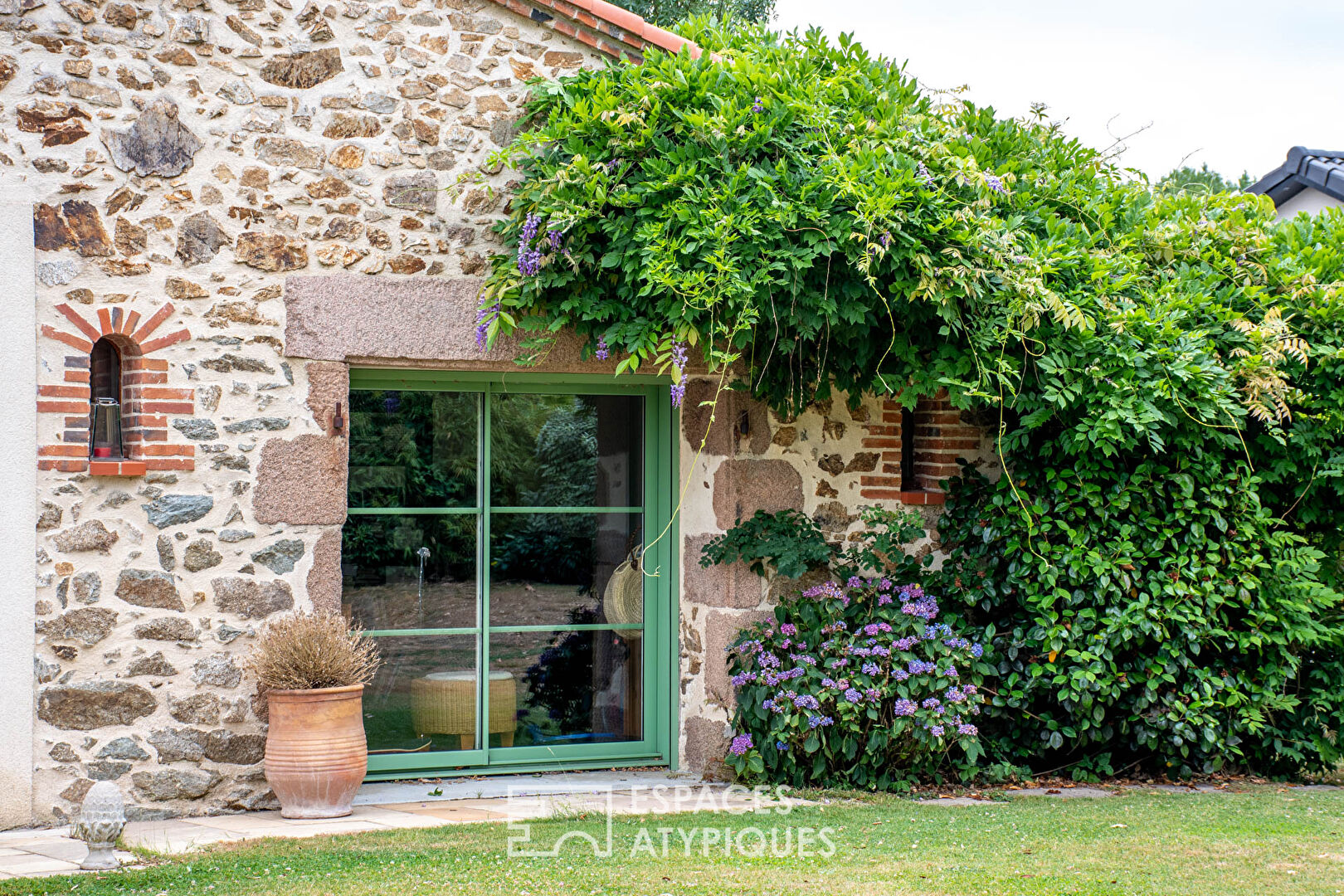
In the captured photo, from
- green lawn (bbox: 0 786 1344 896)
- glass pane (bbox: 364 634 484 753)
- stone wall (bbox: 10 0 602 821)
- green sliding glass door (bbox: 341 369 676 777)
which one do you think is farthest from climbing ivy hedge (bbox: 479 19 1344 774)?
glass pane (bbox: 364 634 484 753)

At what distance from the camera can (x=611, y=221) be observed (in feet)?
16.8

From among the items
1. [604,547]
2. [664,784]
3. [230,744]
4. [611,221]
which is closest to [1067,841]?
[664,784]

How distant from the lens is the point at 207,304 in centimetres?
511

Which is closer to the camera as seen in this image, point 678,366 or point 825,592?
point 678,366

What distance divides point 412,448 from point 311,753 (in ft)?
5.04

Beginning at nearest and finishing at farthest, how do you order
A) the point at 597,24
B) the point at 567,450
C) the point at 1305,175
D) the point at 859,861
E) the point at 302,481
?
1. the point at 859,861
2. the point at 302,481
3. the point at 597,24
4. the point at 567,450
5. the point at 1305,175

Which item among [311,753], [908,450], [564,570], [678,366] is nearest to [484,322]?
[678,366]

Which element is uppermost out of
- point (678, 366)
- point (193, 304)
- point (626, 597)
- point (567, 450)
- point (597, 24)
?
point (597, 24)

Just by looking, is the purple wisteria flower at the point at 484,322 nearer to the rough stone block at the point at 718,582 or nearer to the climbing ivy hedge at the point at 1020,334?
the climbing ivy hedge at the point at 1020,334

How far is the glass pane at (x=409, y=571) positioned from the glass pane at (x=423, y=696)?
10 centimetres

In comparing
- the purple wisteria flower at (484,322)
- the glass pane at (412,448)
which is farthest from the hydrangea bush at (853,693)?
the purple wisteria flower at (484,322)

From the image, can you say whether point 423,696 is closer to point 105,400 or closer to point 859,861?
point 105,400

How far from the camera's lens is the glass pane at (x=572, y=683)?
579 cm

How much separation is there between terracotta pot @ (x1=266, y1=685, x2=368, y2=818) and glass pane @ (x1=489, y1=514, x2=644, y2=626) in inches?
41.1
